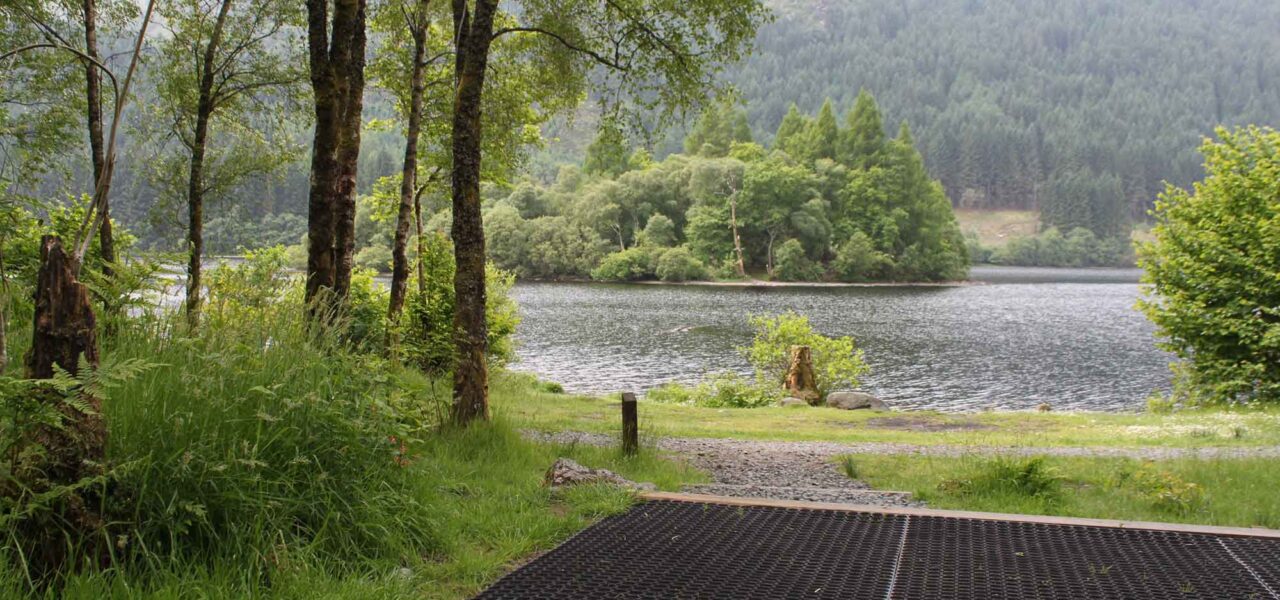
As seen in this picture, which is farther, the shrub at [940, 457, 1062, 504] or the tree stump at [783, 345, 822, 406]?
the tree stump at [783, 345, 822, 406]

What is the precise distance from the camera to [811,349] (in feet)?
78.9

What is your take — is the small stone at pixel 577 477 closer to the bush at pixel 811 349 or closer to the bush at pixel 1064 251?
the bush at pixel 811 349

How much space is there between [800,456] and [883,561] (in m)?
5.81

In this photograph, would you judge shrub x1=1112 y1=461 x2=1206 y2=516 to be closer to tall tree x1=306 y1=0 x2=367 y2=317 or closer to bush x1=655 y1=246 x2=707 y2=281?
tall tree x1=306 y1=0 x2=367 y2=317

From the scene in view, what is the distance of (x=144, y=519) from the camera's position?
12.3 feet

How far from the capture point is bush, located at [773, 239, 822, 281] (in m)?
87.1

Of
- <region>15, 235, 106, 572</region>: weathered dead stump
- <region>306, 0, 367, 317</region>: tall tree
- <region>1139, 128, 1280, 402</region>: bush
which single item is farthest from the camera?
<region>1139, 128, 1280, 402</region>: bush

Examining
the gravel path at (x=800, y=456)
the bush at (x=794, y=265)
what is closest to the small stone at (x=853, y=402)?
the gravel path at (x=800, y=456)

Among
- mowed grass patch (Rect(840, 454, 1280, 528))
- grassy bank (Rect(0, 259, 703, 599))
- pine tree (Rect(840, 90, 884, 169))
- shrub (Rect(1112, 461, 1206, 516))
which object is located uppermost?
pine tree (Rect(840, 90, 884, 169))

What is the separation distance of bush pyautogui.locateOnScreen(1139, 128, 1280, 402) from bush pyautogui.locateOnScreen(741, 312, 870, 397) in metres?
8.02

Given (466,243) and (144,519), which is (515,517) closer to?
(144,519)

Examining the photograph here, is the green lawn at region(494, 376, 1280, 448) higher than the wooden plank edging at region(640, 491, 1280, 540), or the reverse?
the wooden plank edging at region(640, 491, 1280, 540)

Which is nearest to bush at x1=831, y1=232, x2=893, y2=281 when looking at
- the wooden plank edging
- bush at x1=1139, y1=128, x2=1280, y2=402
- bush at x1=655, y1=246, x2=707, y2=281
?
bush at x1=655, y1=246, x2=707, y2=281

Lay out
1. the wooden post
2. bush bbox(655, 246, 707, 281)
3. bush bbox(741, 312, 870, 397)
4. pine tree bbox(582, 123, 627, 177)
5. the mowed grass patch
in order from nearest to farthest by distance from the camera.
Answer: the mowed grass patch < the wooden post < pine tree bbox(582, 123, 627, 177) < bush bbox(741, 312, 870, 397) < bush bbox(655, 246, 707, 281)
